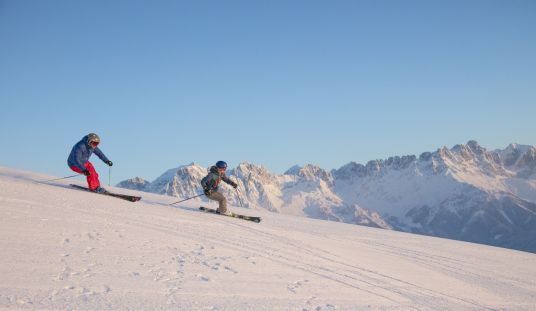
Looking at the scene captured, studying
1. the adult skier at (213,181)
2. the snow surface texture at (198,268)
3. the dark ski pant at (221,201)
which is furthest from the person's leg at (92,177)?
the dark ski pant at (221,201)

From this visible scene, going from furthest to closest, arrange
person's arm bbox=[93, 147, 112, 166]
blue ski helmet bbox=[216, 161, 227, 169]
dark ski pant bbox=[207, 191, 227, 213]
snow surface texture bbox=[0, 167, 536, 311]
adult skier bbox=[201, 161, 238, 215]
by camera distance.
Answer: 1. blue ski helmet bbox=[216, 161, 227, 169]
2. adult skier bbox=[201, 161, 238, 215]
3. dark ski pant bbox=[207, 191, 227, 213]
4. person's arm bbox=[93, 147, 112, 166]
5. snow surface texture bbox=[0, 167, 536, 311]

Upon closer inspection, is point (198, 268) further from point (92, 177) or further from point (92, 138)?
point (92, 138)

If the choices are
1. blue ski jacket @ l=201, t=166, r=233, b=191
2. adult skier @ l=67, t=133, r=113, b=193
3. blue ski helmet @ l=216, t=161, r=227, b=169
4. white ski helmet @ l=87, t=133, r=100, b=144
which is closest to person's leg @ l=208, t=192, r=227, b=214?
blue ski jacket @ l=201, t=166, r=233, b=191

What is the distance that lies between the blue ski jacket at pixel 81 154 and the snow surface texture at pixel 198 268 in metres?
2.03

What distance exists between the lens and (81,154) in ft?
51.9

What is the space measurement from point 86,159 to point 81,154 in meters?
0.27

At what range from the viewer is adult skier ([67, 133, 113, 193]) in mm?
15617

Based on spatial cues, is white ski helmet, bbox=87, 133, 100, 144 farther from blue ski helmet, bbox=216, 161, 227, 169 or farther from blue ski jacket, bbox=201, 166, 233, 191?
blue ski helmet, bbox=216, 161, 227, 169

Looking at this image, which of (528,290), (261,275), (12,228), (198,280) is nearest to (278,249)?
(261,275)

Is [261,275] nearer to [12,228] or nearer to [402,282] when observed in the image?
[402,282]

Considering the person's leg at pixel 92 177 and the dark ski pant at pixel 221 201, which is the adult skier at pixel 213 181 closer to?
the dark ski pant at pixel 221 201

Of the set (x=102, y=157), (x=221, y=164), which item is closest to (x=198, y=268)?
(x=221, y=164)

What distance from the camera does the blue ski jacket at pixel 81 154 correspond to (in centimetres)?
1563

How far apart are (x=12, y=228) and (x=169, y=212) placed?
18.1ft
